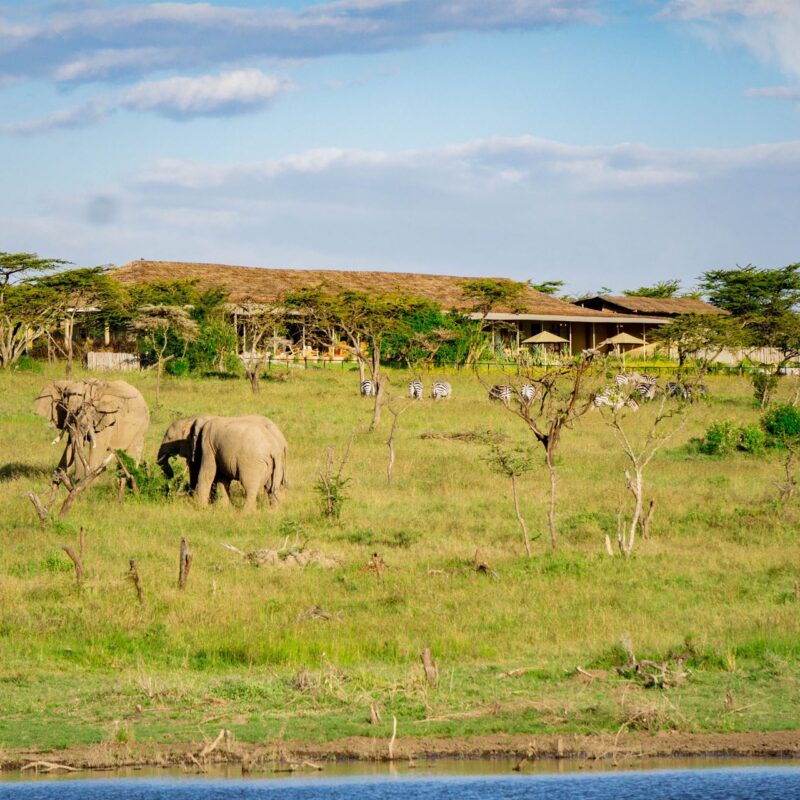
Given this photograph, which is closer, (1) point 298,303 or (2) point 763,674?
(2) point 763,674

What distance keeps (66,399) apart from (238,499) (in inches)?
151

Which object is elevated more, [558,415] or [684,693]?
[558,415]

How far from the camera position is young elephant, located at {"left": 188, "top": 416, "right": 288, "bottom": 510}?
23188 mm

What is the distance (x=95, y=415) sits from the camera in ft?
85.0

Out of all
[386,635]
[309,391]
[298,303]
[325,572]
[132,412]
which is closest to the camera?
[386,635]

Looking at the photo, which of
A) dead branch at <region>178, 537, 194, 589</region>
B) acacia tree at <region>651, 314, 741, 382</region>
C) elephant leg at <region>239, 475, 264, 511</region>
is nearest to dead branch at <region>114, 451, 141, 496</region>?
elephant leg at <region>239, 475, 264, 511</region>

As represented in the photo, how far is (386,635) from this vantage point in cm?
1495

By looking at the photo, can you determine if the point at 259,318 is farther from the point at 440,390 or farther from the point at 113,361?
the point at 440,390

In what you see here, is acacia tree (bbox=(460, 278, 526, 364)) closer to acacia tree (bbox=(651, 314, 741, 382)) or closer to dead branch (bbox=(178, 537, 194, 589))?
acacia tree (bbox=(651, 314, 741, 382))

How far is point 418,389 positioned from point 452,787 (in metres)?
32.2

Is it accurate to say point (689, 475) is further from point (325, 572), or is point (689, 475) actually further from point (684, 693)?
point (684, 693)

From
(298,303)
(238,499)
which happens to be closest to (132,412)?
(238,499)

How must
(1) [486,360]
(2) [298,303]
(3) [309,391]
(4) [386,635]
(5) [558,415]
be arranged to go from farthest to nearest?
(1) [486,360] → (2) [298,303] → (3) [309,391] → (5) [558,415] → (4) [386,635]

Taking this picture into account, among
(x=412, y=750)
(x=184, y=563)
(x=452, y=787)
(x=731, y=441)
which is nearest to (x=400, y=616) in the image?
(x=184, y=563)
